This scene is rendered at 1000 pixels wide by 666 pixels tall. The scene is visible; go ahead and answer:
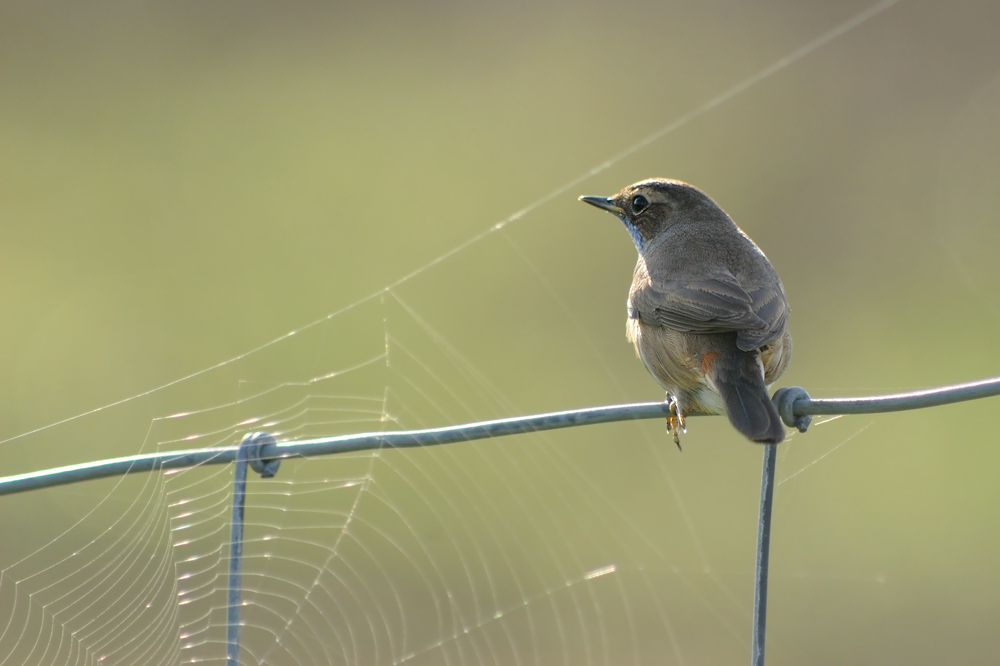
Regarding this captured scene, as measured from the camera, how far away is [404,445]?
311cm

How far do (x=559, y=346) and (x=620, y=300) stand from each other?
38.2 inches

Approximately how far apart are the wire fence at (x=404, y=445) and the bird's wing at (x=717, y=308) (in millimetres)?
639

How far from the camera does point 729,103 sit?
1712cm

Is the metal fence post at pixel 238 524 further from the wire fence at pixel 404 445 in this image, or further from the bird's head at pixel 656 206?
the bird's head at pixel 656 206

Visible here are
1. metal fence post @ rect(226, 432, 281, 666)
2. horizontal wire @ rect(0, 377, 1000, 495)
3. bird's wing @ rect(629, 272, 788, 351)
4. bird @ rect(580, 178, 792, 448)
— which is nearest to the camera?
metal fence post @ rect(226, 432, 281, 666)

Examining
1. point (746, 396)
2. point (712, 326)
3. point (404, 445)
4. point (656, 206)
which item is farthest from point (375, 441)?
point (656, 206)

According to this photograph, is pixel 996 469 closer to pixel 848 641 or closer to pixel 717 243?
pixel 848 641

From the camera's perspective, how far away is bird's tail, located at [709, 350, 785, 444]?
324 centimetres

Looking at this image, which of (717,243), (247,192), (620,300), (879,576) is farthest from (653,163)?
(717,243)

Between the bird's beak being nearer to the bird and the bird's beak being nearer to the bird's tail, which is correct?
the bird

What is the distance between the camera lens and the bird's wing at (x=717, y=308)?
12.6ft

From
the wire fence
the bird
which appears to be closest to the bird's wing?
the bird

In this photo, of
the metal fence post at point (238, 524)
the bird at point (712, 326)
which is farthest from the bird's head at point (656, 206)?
the metal fence post at point (238, 524)

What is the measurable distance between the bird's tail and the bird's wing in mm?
90
